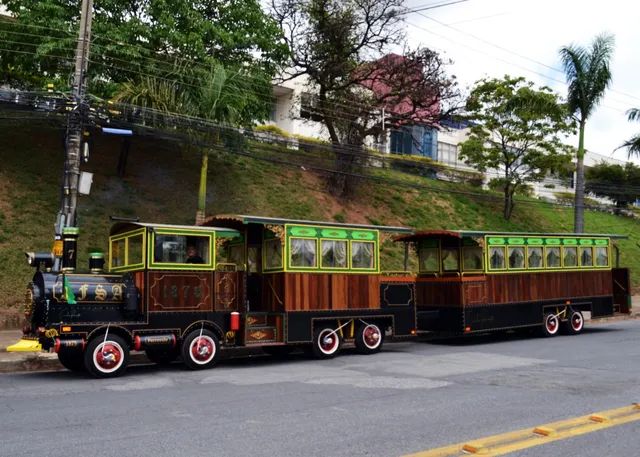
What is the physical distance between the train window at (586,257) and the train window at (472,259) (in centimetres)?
441

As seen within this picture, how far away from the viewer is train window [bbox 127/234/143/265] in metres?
12.4

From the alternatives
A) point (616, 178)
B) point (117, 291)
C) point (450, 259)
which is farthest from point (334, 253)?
point (616, 178)

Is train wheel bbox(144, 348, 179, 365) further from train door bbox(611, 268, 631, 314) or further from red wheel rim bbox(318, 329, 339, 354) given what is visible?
train door bbox(611, 268, 631, 314)

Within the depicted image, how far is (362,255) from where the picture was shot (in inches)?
599

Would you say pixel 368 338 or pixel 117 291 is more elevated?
pixel 117 291

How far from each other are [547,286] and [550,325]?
115 centimetres

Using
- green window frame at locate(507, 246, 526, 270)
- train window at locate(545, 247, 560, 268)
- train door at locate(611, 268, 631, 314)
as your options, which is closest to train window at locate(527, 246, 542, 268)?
green window frame at locate(507, 246, 526, 270)

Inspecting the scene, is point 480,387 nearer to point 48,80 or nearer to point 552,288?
point 552,288

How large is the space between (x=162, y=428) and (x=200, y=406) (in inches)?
53.0

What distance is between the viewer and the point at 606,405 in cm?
843

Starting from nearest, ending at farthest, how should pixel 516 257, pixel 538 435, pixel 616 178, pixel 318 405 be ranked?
pixel 538 435 → pixel 318 405 → pixel 516 257 → pixel 616 178

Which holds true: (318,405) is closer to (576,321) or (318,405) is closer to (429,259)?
(429,259)

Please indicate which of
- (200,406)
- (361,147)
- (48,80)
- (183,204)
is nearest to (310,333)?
(200,406)

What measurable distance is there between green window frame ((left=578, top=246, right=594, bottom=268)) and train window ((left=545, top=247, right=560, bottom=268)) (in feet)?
3.48
